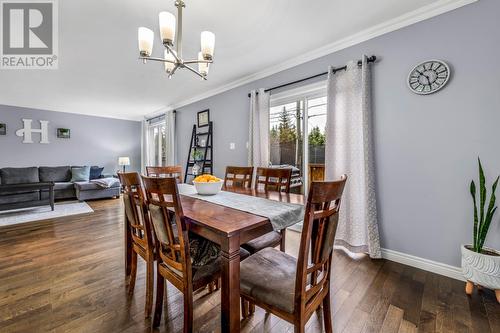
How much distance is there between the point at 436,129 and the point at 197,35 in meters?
2.54

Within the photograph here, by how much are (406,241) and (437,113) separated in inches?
49.0

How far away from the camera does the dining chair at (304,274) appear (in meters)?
0.91

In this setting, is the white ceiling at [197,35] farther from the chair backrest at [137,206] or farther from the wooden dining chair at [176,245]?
the wooden dining chair at [176,245]

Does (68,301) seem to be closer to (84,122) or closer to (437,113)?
(437,113)

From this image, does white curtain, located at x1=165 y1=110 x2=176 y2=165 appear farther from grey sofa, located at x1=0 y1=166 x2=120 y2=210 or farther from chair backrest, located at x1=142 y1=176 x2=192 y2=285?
chair backrest, located at x1=142 y1=176 x2=192 y2=285

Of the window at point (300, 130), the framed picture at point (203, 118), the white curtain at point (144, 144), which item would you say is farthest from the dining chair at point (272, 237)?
the white curtain at point (144, 144)

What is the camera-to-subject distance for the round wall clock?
188 cm

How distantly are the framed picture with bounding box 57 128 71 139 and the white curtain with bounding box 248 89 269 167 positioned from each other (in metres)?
5.54

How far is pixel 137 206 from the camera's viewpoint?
1451mm

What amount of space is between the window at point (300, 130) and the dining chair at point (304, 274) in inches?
78.6

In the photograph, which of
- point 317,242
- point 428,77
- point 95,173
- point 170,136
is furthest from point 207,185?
point 95,173

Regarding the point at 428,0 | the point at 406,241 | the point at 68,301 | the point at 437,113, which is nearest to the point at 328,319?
the point at 406,241

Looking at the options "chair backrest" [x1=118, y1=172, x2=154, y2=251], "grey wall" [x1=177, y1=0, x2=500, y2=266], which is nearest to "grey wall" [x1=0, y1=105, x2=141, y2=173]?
"chair backrest" [x1=118, y1=172, x2=154, y2=251]

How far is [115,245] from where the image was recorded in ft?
8.30
